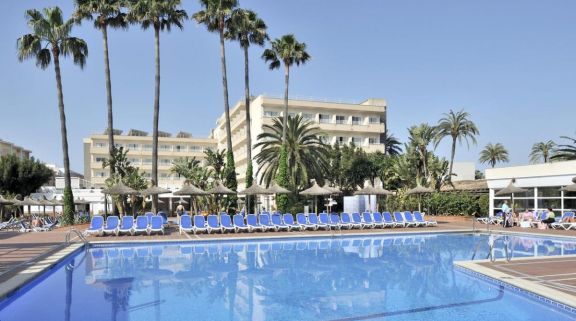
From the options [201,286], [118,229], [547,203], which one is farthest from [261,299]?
[547,203]

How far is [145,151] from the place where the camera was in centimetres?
7338

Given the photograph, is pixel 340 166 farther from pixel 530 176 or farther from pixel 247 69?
pixel 530 176

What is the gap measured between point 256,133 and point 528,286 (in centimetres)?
4364

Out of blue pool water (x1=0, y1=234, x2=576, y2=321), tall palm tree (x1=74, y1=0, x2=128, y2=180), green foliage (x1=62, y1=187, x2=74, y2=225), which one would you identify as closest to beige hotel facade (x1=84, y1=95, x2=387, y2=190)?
tall palm tree (x1=74, y1=0, x2=128, y2=180)

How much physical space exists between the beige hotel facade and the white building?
16.0 m

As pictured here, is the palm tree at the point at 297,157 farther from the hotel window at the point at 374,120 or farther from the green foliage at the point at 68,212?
the hotel window at the point at 374,120

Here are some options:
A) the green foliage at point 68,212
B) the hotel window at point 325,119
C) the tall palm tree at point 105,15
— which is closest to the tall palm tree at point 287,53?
the tall palm tree at point 105,15

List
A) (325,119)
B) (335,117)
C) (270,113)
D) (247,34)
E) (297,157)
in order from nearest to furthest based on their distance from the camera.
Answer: (297,157)
(247,34)
(270,113)
(325,119)
(335,117)

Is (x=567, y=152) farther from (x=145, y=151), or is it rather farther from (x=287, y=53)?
(x=145, y=151)

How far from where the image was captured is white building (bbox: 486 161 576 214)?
2717 centimetres

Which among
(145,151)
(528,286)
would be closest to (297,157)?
(528,286)

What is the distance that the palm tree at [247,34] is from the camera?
31.9 meters

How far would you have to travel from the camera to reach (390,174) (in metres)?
42.2

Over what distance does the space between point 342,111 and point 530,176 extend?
2830 centimetres
